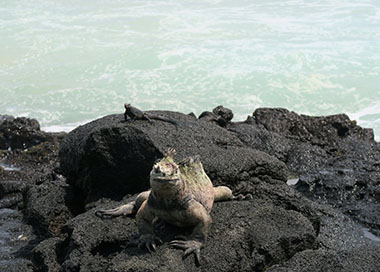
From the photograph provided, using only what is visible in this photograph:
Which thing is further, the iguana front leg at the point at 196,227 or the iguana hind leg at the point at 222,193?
the iguana hind leg at the point at 222,193

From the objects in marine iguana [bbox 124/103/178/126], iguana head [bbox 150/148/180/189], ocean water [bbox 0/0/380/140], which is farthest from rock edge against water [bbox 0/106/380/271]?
ocean water [bbox 0/0/380/140]

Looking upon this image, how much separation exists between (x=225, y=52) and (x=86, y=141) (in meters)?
15.9

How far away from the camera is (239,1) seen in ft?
99.7

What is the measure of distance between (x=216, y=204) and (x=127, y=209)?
77 centimetres

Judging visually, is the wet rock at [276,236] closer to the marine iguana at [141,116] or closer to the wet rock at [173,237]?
the wet rock at [173,237]

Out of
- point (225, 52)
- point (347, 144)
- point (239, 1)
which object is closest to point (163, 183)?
point (347, 144)

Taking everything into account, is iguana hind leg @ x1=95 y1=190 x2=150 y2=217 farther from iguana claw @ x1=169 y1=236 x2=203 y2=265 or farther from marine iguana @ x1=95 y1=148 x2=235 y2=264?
iguana claw @ x1=169 y1=236 x2=203 y2=265

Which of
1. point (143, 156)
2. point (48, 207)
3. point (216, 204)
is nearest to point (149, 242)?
point (216, 204)

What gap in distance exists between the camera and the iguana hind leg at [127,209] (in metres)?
4.79

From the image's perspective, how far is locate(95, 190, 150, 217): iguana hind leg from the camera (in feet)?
15.7

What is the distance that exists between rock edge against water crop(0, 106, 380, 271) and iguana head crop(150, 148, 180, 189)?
→ 503 millimetres

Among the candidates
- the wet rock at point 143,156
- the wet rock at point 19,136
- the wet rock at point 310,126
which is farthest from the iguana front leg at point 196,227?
the wet rock at point 19,136

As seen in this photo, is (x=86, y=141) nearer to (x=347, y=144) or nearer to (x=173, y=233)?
(x=173, y=233)

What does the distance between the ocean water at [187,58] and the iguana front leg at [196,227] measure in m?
10.2
